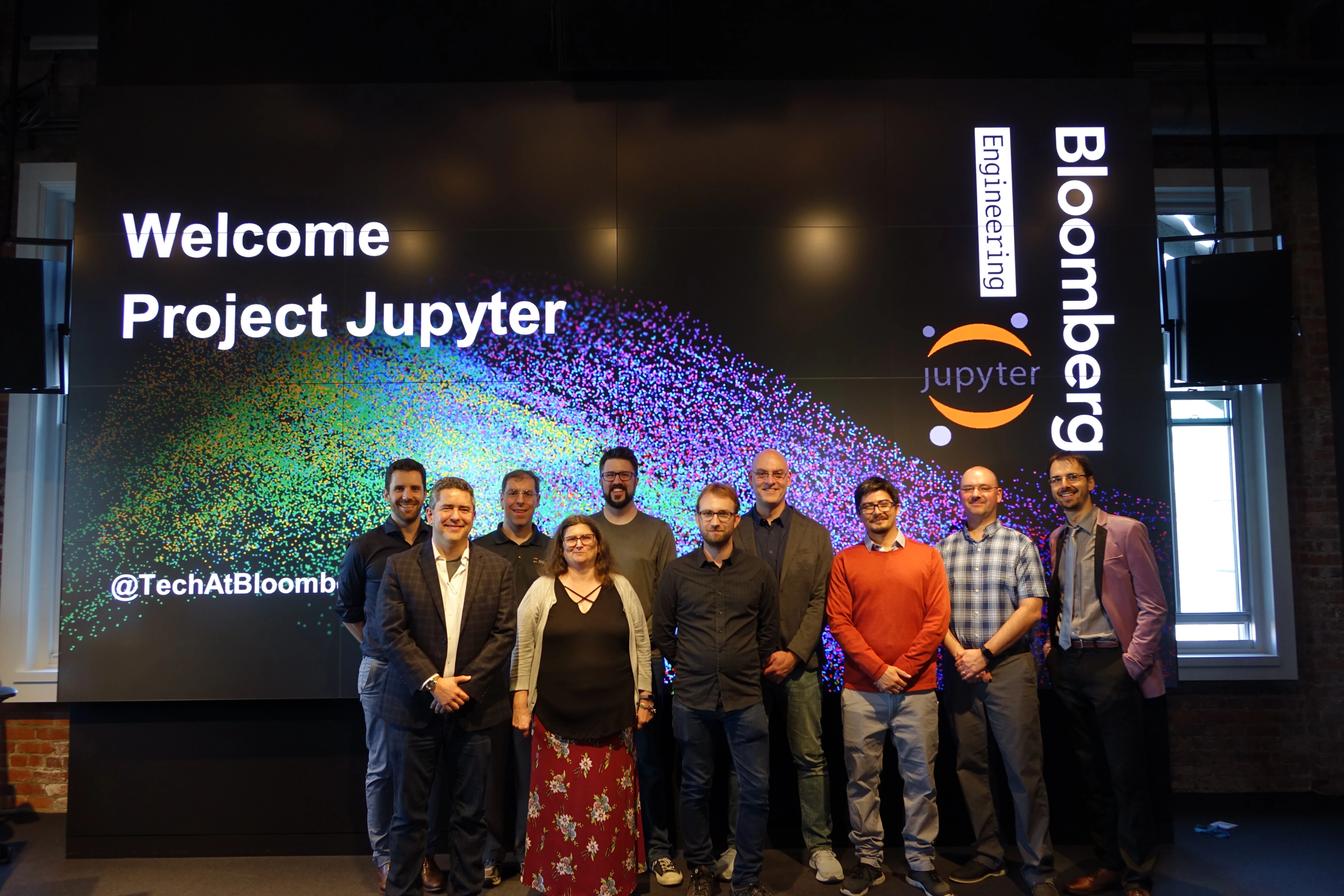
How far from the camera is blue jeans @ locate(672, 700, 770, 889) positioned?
349cm

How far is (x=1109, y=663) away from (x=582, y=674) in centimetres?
227

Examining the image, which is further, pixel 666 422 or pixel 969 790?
pixel 666 422

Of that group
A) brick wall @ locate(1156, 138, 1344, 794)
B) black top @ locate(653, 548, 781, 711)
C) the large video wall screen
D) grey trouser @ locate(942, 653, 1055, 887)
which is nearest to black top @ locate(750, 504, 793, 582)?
black top @ locate(653, 548, 781, 711)

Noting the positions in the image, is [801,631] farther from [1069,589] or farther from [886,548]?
[1069,589]

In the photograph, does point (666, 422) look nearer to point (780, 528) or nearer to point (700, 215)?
point (780, 528)

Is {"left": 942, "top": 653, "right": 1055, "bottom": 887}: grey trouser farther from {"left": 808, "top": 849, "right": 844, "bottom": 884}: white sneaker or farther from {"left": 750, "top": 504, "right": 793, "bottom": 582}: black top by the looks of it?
{"left": 750, "top": 504, "right": 793, "bottom": 582}: black top

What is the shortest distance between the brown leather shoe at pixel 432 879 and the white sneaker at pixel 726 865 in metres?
1.22

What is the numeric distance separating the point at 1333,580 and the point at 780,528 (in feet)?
12.4

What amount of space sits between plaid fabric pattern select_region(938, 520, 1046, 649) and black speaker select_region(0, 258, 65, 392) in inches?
178

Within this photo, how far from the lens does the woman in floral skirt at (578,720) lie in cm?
335

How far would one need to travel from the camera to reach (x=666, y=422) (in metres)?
4.31

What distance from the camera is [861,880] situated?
3625 millimetres

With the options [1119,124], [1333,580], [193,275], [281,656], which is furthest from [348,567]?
[1333,580]

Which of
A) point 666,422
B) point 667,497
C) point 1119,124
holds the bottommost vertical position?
point 667,497
